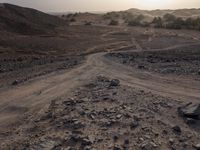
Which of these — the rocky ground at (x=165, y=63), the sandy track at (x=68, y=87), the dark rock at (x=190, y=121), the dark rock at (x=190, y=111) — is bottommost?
the rocky ground at (x=165, y=63)

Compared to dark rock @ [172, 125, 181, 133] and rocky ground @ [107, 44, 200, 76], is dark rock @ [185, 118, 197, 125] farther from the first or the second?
rocky ground @ [107, 44, 200, 76]

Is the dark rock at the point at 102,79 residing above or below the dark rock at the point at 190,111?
below

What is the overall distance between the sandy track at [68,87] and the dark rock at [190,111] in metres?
1.47

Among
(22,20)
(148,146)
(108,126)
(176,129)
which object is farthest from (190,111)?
(22,20)

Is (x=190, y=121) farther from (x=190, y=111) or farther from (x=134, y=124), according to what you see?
(x=134, y=124)

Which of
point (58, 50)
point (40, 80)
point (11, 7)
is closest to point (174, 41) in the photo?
point (58, 50)

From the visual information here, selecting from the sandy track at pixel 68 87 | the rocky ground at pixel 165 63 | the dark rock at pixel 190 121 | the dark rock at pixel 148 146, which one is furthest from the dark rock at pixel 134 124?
the rocky ground at pixel 165 63

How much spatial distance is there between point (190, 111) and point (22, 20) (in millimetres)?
32081

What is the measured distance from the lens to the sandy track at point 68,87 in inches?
432

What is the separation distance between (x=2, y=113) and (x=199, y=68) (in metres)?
10.5

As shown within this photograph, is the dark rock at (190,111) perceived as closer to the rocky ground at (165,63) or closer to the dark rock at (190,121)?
the dark rock at (190,121)

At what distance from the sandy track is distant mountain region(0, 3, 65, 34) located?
19570 mm

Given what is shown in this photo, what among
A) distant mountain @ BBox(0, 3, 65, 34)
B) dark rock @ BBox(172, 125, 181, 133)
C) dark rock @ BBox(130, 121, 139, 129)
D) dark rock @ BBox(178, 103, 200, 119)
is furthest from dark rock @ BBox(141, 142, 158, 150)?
distant mountain @ BBox(0, 3, 65, 34)

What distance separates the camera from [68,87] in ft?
42.9
